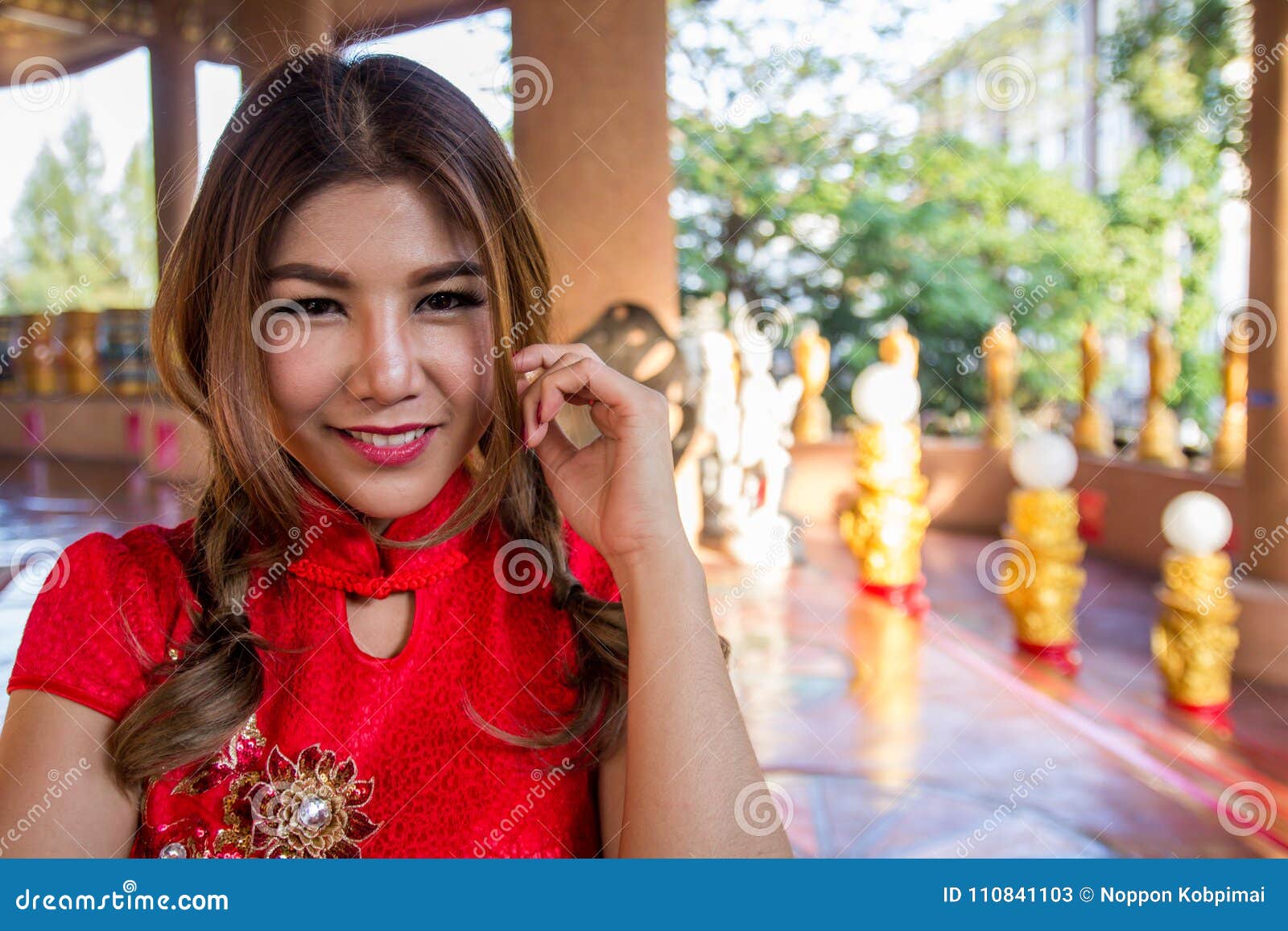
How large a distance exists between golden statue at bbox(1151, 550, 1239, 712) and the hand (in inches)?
81.1

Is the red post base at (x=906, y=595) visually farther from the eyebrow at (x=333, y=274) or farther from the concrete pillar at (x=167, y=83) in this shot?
the eyebrow at (x=333, y=274)

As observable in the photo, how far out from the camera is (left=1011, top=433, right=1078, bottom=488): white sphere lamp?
2961mm

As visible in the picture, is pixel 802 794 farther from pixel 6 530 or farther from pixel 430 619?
pixel 6 530

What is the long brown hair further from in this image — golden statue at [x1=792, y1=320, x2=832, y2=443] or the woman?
golden statue at [x1=792, y1=320, x2=832, y2=443]

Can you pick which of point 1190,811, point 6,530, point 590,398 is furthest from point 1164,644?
point 6,530

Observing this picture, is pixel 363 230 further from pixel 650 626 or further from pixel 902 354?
pixel 902 354

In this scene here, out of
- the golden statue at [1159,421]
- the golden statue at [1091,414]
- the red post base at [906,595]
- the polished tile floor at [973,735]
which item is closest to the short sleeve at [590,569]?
the polished tile floor at [973,735]

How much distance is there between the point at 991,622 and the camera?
10.8 ft

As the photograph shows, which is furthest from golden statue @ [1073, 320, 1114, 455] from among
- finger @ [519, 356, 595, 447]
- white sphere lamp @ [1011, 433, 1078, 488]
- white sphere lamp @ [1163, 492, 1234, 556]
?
finger @ [519, 356, 595, 447]

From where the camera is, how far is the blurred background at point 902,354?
86.5 inches

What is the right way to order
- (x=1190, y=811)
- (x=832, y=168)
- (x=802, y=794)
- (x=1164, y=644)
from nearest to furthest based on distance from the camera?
(x=1190, y=811) < (x=802, y=794) < (x=1164, y=644) < (x=832, y=168)

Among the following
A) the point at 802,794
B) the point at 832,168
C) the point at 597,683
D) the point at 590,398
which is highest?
the point at 832,168

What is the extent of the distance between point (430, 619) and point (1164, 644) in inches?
86.3

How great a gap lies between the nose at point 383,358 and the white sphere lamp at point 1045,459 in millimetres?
2563
